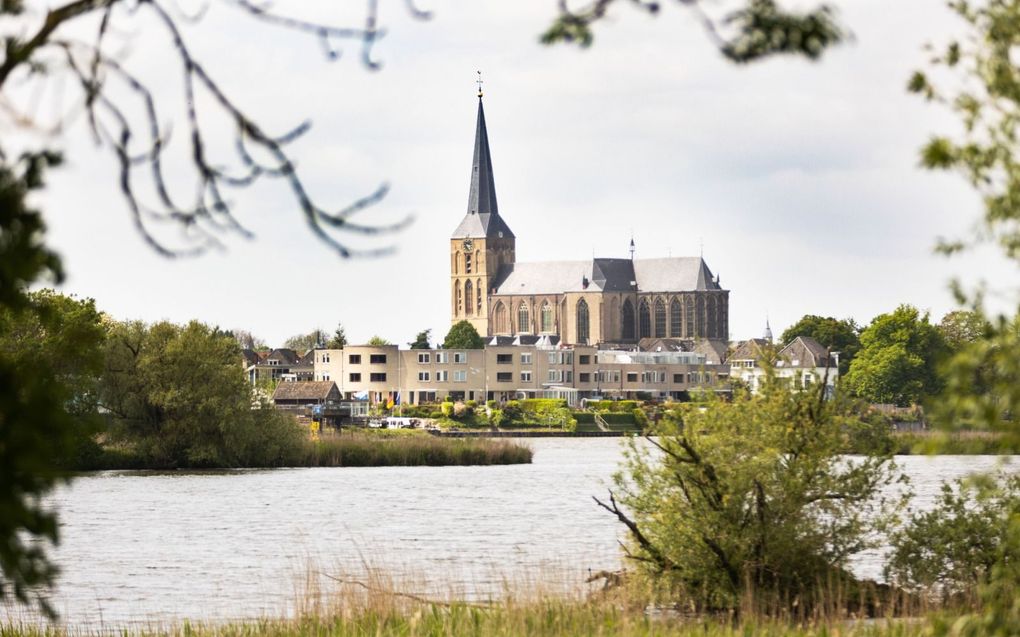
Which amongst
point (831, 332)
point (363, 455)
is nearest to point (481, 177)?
point (831, 332)

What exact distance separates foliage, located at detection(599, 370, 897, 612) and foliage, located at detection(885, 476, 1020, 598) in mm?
694

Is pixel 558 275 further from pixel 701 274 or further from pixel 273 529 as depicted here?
pixel 273 529

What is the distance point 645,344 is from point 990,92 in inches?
6578

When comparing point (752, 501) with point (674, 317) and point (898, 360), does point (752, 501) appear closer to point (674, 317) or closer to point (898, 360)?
point (898, 360)

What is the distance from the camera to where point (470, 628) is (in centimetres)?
1352

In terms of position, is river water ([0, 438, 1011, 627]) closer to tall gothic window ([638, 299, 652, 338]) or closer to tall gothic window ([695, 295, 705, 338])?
tall gothic window ([695, 295, 705, 338])

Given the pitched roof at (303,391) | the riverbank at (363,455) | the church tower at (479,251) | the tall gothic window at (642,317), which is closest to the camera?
the riverbank at (363,455)

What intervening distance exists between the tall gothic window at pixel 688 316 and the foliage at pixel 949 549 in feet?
522

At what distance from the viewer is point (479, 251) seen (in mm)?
188000

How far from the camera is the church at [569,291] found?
582ft

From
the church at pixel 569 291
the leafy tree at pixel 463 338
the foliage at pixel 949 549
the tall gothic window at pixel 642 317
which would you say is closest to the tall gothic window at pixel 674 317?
the church at pixel 569 291

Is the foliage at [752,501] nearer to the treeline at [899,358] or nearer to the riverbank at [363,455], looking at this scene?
the riverbank at [363,455]

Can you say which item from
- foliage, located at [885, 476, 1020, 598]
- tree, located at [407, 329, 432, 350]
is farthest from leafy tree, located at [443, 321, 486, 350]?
foliage, located at [885, 476, 1020, 598]

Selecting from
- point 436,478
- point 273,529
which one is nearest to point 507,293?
point 436,478
